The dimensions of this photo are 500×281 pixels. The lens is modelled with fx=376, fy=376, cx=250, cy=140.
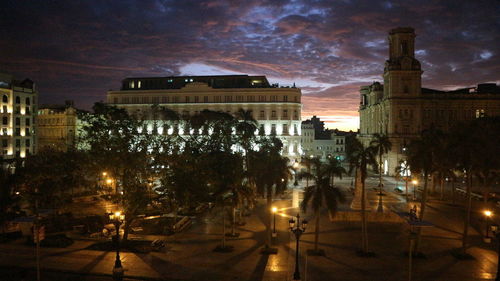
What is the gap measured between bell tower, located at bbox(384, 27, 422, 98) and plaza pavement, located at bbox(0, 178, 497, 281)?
50.9 meters

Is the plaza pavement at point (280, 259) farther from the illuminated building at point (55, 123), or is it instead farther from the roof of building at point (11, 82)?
the illuminated building at point (55, 123)

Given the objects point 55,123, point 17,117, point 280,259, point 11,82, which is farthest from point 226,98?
point 280,259

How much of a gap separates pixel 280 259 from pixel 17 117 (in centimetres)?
7155

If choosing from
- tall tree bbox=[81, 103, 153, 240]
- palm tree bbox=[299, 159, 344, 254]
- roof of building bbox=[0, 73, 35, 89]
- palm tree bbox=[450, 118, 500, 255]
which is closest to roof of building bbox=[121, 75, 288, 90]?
roof of building bbox=[0, 73, 35, 89]

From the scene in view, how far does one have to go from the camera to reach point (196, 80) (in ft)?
304

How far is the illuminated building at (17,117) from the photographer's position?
73.3 m

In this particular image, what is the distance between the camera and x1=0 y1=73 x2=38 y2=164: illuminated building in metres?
73.3

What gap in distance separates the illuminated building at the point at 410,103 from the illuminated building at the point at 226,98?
1958cm

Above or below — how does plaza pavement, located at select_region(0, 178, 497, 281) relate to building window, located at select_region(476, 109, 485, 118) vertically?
below

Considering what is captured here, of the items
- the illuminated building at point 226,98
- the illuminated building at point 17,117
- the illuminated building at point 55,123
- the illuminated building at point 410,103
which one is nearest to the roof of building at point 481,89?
the illuminated building at point 410,103

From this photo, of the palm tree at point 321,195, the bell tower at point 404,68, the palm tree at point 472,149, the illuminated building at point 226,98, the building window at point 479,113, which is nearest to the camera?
the palm tree at point 321,195

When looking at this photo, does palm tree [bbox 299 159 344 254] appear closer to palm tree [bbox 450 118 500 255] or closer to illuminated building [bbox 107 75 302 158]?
palm tree [bbox 450 118 500 255]

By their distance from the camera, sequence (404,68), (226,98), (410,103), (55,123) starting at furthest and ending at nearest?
(55,123) < (226,98) < (410,103) < (404,68)

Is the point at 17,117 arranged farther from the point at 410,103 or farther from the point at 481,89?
the point at 481,89
